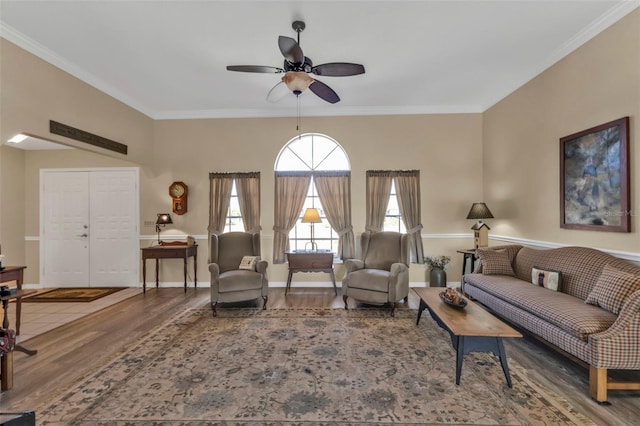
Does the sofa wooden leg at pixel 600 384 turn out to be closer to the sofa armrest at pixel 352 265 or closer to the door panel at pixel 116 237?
the sofa armrest at pixel 352 265

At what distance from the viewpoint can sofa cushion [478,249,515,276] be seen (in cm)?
364

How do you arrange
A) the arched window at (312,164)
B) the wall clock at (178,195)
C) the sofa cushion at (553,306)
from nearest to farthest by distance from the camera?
the sofa cushion at (553,306)
the wall clock at (178,195)
the arched window at (312,164)

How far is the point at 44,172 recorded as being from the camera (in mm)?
5199

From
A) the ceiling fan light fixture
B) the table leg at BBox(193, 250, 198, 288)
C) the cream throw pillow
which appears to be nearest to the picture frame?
the ceiling fan light fixture

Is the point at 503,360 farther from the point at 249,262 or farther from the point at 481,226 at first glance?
the point at 249,262

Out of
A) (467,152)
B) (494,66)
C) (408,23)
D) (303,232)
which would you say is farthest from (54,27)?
(467,152)

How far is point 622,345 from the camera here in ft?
6.28

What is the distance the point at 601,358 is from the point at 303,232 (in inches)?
157

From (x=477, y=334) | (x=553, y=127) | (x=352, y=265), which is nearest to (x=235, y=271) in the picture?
(x=352, y=265)

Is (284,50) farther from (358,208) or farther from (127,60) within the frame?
(358,208)

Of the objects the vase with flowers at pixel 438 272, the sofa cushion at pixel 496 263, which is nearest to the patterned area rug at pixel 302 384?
the sofa cushion at pixel 496 263

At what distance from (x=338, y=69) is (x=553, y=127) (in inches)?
112

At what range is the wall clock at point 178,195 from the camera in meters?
4.98

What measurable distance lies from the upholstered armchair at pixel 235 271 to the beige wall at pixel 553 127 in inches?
151
